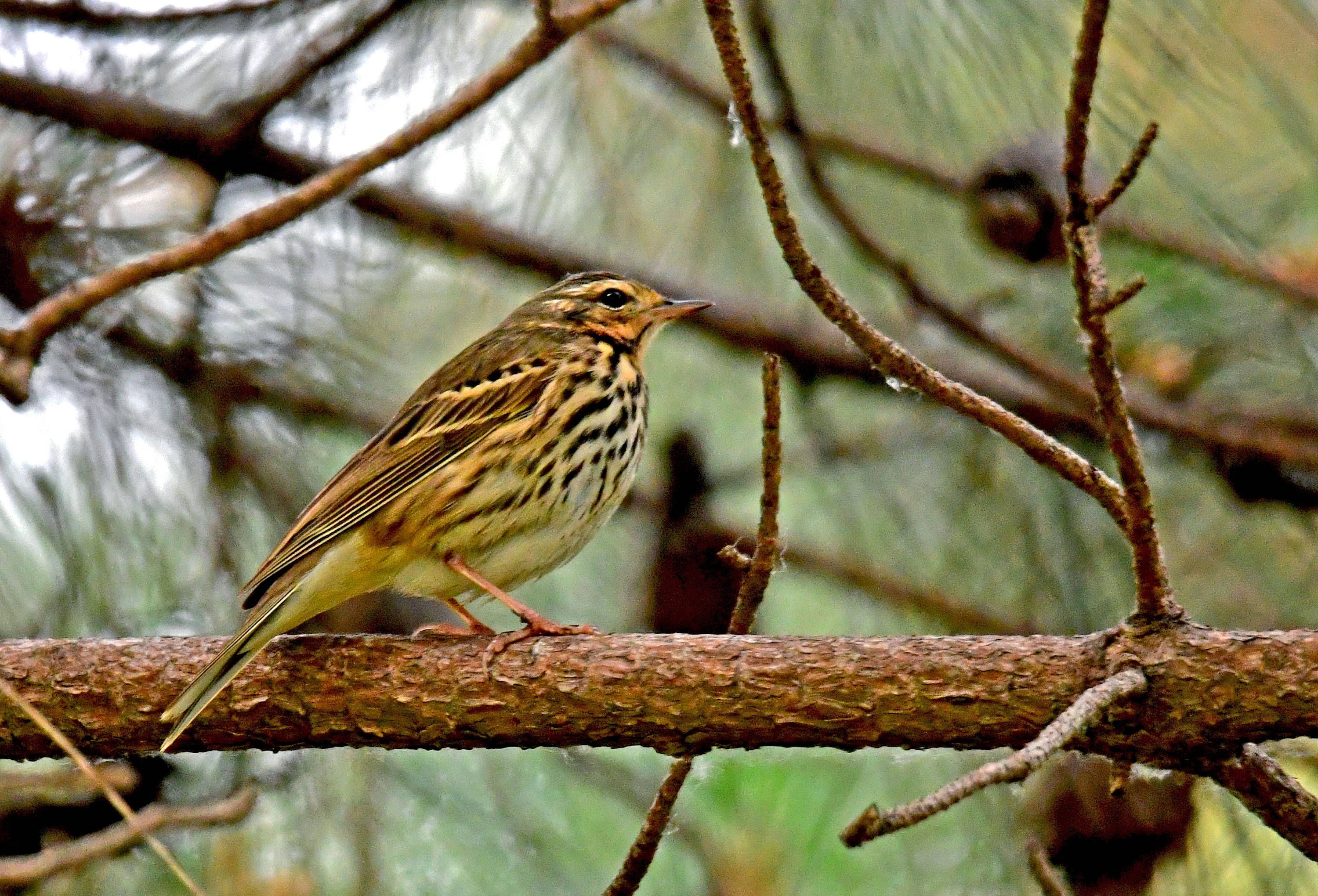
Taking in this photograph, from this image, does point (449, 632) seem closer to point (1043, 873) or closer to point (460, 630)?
point (460, 630)

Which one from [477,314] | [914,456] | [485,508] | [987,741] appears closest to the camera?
[987,741]

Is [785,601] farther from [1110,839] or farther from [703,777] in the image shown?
[1110,839]

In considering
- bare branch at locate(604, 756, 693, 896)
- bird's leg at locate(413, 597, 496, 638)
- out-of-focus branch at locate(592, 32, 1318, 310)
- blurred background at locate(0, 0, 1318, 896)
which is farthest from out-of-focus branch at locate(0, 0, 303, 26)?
bare branch at locate(604, 756, 693, 896)

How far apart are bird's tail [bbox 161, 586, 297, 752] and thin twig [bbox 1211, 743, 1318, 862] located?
1950 millimetres

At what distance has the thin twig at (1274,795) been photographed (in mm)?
2797

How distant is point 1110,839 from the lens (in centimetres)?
360

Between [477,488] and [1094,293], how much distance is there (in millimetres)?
2203

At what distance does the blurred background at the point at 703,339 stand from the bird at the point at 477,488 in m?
0.48

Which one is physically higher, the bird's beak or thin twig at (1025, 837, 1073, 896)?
the bird's beak

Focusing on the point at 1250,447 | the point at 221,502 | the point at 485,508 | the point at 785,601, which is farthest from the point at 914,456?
the point at 221,502

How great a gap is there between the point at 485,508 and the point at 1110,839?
174 centimetres

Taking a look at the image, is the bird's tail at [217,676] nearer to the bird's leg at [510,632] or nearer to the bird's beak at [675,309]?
the bird's leg at [510,632]

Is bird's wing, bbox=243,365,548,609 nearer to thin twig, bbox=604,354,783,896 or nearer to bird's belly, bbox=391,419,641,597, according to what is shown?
bird's belly, bbox=391,419,641,597

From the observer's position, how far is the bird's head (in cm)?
480
